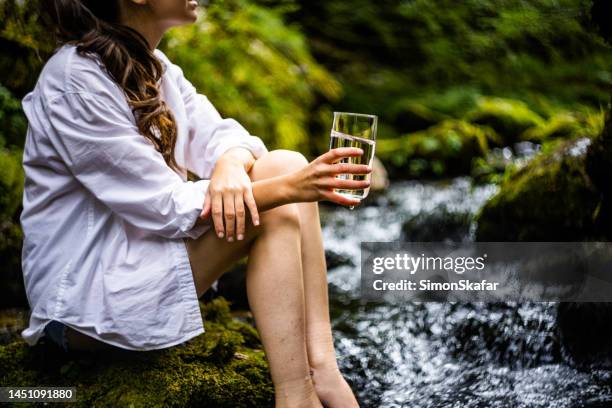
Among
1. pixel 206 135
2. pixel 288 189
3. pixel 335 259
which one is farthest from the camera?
pixel 335 259

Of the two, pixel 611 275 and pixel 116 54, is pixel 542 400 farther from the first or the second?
pixel 116 54

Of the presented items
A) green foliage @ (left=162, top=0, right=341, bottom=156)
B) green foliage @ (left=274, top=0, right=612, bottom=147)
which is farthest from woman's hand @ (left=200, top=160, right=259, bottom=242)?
green foliage @ (left=274, top=0, right=612, bottom=147)

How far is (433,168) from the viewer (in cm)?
652

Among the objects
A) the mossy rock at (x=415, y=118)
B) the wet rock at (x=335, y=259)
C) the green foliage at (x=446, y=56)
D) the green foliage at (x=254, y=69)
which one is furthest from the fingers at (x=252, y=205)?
the green foliage at (x=446, y=56)

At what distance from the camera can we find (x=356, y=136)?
1632 mm

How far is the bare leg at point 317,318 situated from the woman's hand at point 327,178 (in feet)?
1.01

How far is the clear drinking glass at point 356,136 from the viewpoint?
1.61 metres

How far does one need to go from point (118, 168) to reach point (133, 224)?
0.54ft

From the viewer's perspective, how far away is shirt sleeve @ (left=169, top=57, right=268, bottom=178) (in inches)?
83.0

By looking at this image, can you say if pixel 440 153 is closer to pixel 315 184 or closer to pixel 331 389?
pixel 331 389

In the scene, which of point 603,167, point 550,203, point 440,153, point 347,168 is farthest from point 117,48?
point 440,153

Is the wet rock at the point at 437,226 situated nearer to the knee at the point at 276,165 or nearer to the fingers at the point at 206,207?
the knee at the point at 276,165

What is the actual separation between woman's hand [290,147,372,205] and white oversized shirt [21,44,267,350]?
300 millimetres

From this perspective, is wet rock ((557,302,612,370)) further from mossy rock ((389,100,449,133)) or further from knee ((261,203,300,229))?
mossy rock ((389,100,449,133))
